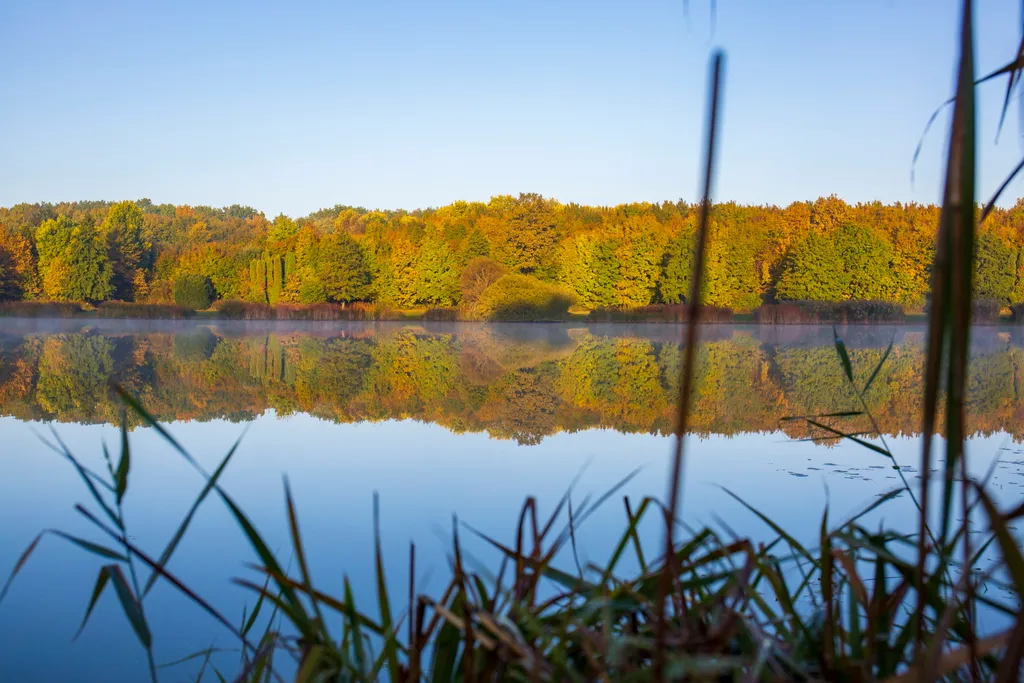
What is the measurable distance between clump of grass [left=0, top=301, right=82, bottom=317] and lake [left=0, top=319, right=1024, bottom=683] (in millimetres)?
28437

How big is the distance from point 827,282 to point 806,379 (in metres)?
29.7

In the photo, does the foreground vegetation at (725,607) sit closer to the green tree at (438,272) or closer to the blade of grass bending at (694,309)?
the blade of grass bending at (694,309)

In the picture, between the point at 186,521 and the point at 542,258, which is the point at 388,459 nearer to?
the point at 186,521

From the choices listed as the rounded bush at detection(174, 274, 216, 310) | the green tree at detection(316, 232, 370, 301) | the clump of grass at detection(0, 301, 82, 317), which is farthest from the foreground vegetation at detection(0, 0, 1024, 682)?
the green tree at detection(316, 232, 370, 301)

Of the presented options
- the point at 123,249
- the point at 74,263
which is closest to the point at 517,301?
the point at 74,263

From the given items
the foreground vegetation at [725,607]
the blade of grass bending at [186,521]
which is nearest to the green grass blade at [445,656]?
the foreground vegetation at [725,607]

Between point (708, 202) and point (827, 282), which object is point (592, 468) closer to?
point (708, 202)

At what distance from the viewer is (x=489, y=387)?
29.4 feet

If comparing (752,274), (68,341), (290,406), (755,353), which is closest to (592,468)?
(290,406)

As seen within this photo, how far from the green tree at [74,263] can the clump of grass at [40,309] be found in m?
1.39

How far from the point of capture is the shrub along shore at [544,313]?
3077 cm

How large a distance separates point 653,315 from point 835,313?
6.64 m

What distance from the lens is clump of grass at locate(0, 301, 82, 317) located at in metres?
36.1

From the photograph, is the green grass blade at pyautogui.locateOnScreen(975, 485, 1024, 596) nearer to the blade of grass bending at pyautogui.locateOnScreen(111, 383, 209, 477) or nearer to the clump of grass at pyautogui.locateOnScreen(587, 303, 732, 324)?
the blade of grass bending at pyautogui.locateOnScreen(111, 383, 209, 477)
